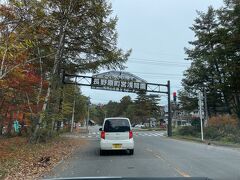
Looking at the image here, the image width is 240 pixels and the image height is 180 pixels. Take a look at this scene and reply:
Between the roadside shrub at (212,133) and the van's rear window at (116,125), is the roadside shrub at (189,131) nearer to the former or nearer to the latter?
the roadside shrub at (212,133)

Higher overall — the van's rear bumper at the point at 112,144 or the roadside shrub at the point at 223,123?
the roadside shrub at the point at 223,123

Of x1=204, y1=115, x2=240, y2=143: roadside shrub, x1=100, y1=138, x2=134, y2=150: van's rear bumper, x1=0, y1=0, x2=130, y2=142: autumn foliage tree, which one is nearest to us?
x1=100, y1=138, x2=134, y2=150: van's rear bumper

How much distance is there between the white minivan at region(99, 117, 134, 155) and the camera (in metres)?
17.6

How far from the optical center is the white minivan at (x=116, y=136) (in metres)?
17.6

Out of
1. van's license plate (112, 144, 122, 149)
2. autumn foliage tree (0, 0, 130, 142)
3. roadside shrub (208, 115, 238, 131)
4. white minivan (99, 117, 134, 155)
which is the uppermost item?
autumn foliage tree (0, 0, 130, 142)

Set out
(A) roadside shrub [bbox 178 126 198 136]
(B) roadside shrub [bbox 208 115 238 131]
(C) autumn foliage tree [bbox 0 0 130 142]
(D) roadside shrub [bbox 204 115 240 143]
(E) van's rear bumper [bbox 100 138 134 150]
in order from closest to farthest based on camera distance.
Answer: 1. (E) van's rear bumper [bbox 100 138 134 150]
2. (C) autumn foliage tree [bbox 0 0 130 142]
3. (D) roadside shrub [bbox 204 115 240 143]
4. (B) roadside shrub [bbox 208 115 238 131]
5. (A) roadside shrub [bbox 178 126 198 136]

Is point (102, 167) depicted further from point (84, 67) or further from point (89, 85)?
point (89, 85)

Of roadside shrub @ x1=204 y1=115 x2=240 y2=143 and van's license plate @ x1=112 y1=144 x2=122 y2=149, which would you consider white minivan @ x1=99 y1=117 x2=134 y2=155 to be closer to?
van's license plate @ x1=112 y1=144 x2=122 y2=149

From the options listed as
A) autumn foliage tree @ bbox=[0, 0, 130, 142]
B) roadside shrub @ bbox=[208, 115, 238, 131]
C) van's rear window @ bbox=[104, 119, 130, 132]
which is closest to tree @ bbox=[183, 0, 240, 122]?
roadside shrub @ bbox=[208, 115, 238, 131]

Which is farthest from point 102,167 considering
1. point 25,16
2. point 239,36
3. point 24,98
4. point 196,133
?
point 239,36

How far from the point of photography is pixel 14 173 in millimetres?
11000

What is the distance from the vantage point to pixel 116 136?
17.8m

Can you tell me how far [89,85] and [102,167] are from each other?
27.4 meters

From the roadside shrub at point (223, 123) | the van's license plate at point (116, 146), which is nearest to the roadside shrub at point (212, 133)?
the roadside shrub at point (223, 123)
